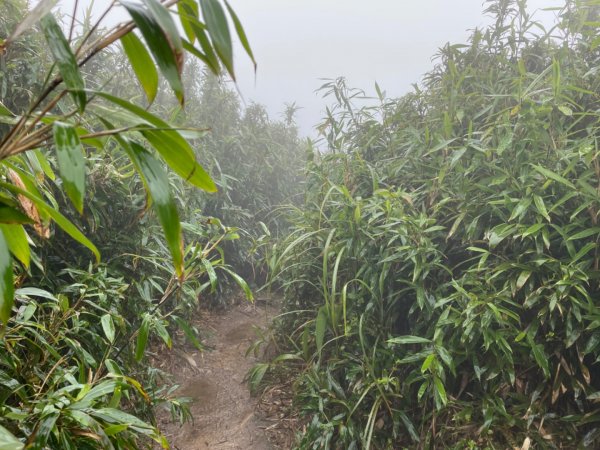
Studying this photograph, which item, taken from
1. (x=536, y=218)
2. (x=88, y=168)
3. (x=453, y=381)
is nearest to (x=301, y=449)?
(x=453, y=381)

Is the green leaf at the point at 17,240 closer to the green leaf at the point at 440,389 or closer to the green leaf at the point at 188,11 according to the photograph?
the green leaf at the point at 188,11

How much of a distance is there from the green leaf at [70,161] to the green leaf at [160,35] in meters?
0.12

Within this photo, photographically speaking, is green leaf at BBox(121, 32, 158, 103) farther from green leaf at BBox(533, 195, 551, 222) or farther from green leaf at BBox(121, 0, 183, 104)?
green leaf at BBox(533, 195, 551, 222)

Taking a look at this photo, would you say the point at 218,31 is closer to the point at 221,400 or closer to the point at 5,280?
the point at 5,280

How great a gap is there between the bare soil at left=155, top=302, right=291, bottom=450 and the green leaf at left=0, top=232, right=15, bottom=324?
5.54 feet

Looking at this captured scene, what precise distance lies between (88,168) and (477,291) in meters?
1.95

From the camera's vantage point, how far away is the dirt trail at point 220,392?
2111 mm

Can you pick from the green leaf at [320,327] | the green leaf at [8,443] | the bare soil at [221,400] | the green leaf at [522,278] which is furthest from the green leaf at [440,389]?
the green leaf at [8,443]

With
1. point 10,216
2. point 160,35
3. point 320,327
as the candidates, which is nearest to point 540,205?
point 320,327

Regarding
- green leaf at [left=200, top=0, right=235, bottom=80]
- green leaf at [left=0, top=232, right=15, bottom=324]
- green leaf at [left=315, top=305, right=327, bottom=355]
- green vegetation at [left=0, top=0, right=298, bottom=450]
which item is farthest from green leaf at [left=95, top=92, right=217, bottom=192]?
green leaf at [left=315, top=305, right=327, bottom=355]

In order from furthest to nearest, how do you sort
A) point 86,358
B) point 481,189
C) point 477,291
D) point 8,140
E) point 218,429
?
point 218,429 → point 481,189 → point 477,291 → point 86,358 → point 8,140

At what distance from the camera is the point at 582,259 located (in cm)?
171

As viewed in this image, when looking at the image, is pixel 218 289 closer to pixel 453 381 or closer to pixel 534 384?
pixel 453 381

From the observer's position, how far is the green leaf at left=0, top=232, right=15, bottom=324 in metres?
0.49
